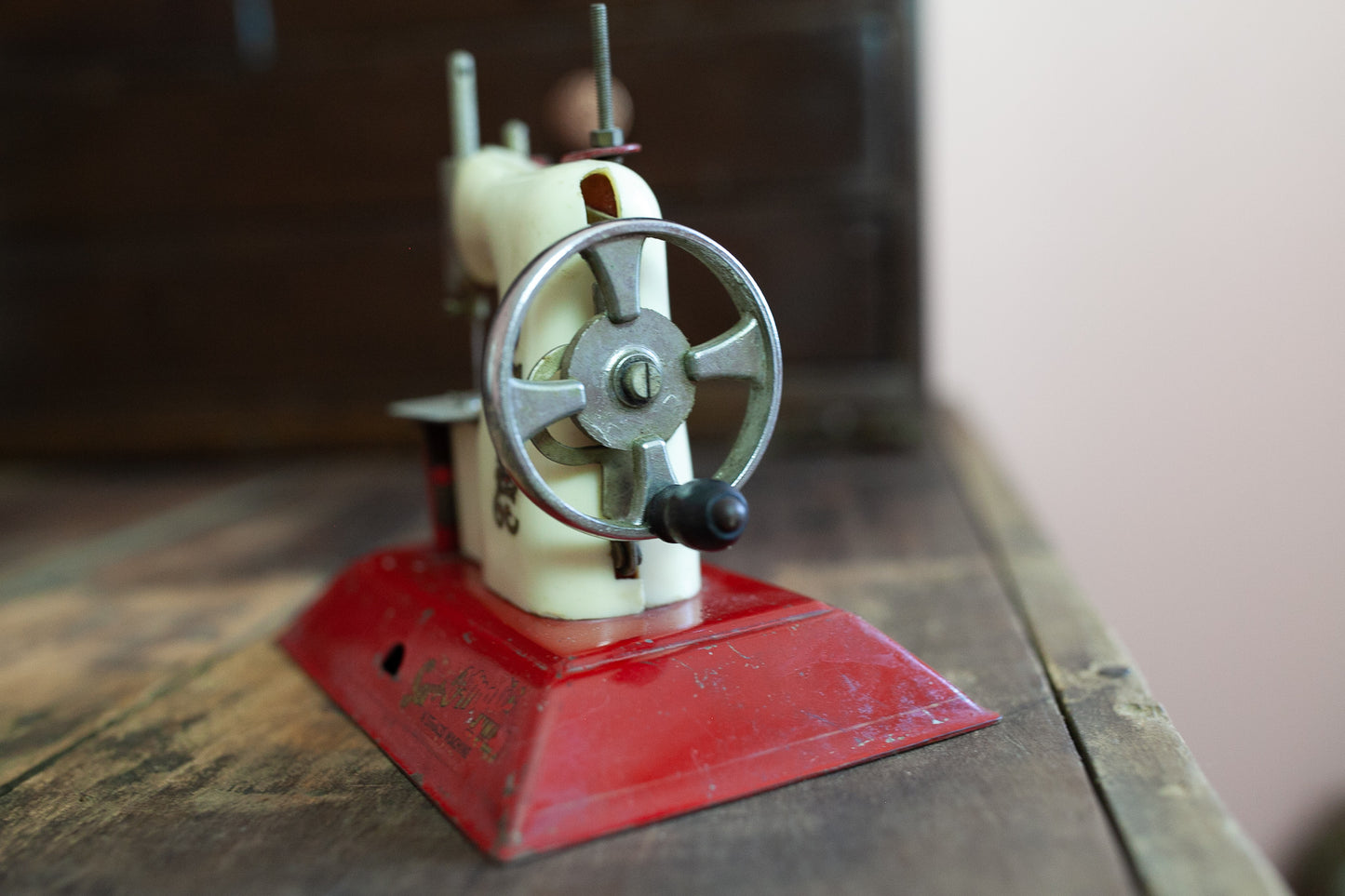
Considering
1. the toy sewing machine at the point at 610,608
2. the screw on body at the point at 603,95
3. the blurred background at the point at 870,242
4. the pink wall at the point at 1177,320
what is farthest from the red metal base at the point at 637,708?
the pink wall at the point at 1177,320

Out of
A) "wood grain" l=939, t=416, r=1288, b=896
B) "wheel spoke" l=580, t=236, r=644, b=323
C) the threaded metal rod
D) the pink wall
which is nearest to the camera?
"wood grain" l=939, t=416, r=1288, b=896

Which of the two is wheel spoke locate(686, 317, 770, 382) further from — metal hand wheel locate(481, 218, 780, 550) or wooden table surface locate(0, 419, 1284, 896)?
wooden table surface locate(0, 419, 1284, 896)

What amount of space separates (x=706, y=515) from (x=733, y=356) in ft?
0.33

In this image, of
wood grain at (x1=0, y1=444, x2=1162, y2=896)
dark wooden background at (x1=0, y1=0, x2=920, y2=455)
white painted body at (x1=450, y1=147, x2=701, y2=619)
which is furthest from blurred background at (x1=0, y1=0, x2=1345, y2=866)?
white painted body at (x1=450, y1=147, x2=701, y2=619)

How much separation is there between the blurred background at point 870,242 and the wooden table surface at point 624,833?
0.57 meters

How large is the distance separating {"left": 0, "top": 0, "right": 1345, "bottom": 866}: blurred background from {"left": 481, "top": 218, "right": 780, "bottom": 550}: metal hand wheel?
0.97 metres

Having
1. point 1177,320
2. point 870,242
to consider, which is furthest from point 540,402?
point 1177,320

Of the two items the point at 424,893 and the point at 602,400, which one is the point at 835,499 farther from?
the point at 424,893

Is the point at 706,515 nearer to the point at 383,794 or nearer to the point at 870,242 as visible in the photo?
the point at 383,794

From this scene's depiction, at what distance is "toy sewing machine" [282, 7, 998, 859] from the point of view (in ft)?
1.69

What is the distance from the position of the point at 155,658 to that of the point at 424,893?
0.48 meters

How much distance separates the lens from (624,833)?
50 centimetres

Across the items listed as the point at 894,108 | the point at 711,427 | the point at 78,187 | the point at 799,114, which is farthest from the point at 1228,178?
the point at 78,187

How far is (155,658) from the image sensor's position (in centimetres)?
85
